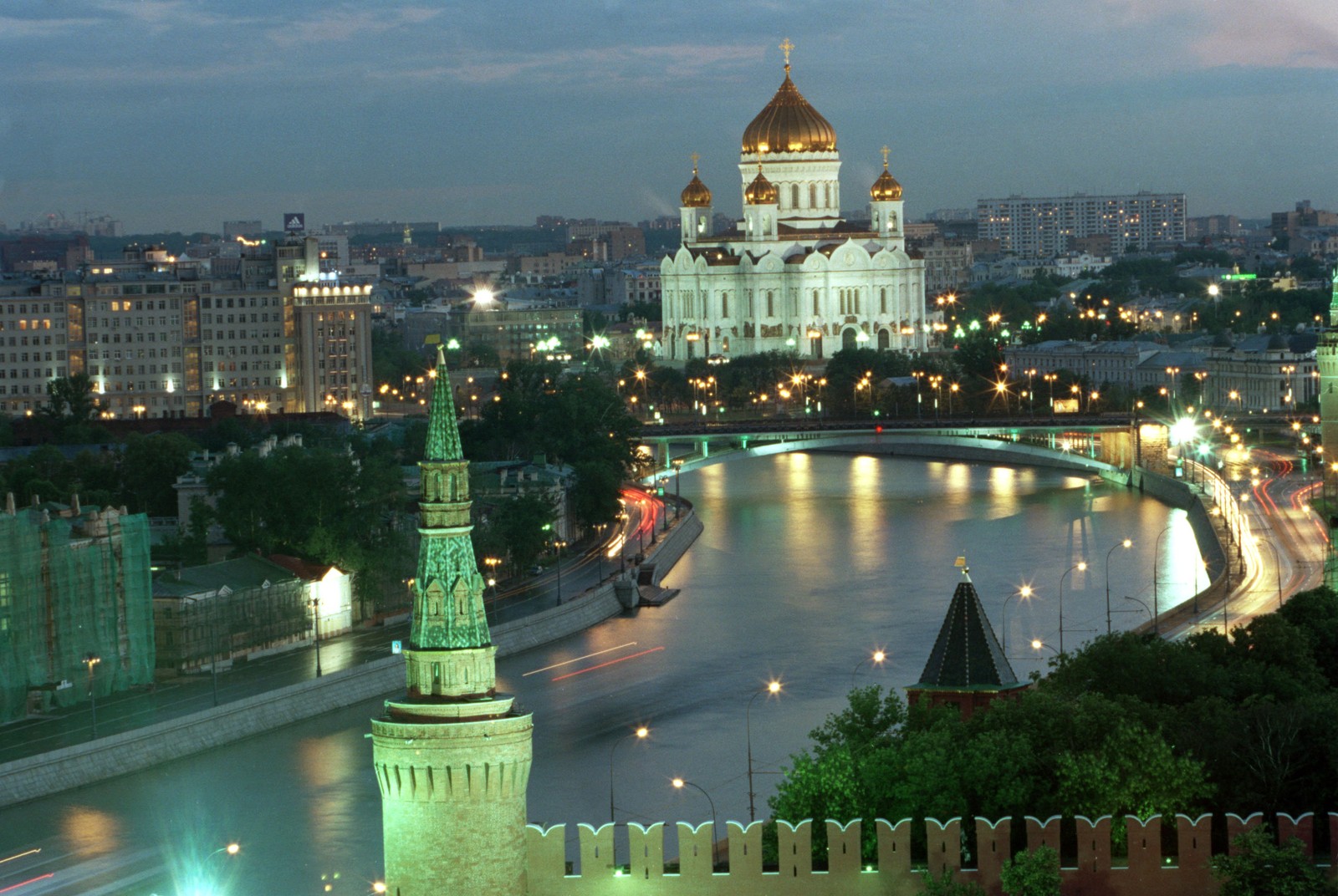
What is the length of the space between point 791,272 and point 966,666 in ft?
154

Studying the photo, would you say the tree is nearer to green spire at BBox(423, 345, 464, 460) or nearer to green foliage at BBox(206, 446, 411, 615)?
green foliage at BBox(206, 446, 411, 615)

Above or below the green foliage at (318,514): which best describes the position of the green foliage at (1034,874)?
below

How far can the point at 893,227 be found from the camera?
68.1 m

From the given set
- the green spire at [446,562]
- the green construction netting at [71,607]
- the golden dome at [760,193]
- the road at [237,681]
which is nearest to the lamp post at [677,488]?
the road at [237,681]

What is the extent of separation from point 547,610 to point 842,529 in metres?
9.93

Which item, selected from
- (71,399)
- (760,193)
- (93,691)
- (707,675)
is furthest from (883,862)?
(760,193)

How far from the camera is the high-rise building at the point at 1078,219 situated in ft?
522

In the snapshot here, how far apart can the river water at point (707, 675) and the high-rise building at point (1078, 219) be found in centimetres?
11309

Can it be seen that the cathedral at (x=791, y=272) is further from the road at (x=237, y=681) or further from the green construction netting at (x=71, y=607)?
the green construction netting at (x=71, y=607)

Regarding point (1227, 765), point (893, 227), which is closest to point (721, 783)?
point (1227, 765)

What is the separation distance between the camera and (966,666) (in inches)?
755

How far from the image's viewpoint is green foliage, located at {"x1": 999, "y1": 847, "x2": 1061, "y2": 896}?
15398 mm

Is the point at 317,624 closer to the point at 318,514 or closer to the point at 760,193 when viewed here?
the point at 318,514

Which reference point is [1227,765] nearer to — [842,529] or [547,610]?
[547,610]
